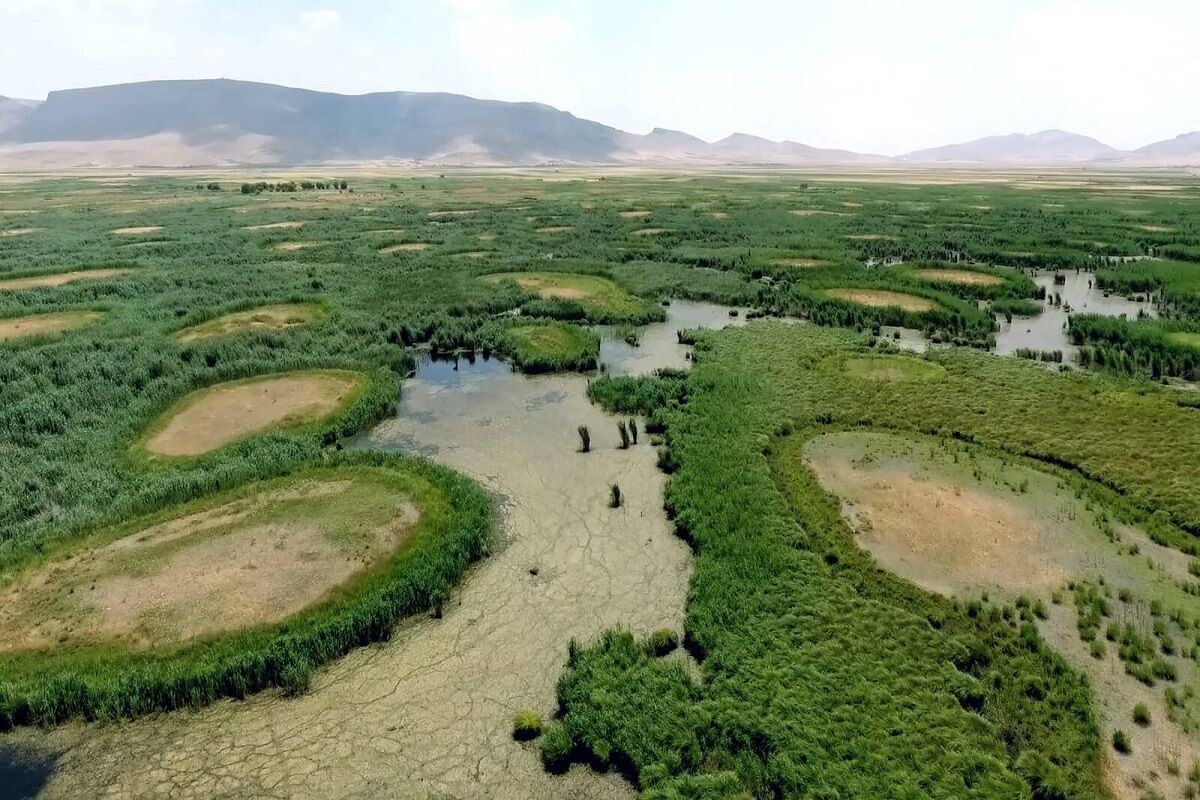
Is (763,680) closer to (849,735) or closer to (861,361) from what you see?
(849,735)

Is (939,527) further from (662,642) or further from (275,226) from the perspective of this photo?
(275,226)

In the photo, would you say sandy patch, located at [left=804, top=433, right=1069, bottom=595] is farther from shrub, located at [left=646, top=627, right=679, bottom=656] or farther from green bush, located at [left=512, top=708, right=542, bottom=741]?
green bush, located at [left=512, top=708, right=542, bottom=741]

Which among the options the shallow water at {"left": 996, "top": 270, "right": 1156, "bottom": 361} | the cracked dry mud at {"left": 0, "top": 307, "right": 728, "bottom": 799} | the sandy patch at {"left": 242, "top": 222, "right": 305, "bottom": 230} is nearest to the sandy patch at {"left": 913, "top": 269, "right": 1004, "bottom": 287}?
the shallow water at {"left": 996, "top": 270, "right": 1156, "bottom": 361}

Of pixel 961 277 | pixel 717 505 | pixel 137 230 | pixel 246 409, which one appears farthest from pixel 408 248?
pixel 717 505

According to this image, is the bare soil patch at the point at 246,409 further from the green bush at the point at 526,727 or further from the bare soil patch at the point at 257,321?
the green bush at the point at 526,727

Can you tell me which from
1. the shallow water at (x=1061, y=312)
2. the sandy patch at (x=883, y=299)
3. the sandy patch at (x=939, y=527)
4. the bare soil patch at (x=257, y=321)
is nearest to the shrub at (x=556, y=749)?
the sandy patch at (x=939, y=527)
